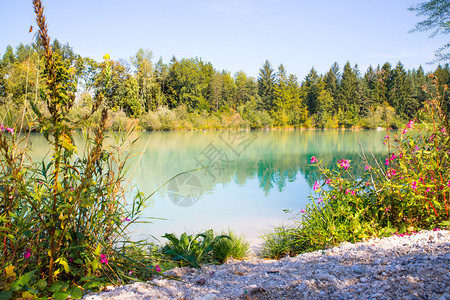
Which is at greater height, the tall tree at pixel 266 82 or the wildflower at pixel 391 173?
the tall tree at pixel 266 82

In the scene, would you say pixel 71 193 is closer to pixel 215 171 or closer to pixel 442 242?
pixel 442 242

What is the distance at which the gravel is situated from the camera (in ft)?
4.29

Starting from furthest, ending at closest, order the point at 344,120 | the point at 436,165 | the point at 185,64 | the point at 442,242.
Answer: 1. the point at 185,64
2. the point at 344,120
3. the point at 436,165
4. the point at 442,242

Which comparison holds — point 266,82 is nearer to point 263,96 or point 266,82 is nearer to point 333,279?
point 263,96

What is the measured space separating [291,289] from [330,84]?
163ft

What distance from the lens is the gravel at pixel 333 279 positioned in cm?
131

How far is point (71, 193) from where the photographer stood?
4.77 feet

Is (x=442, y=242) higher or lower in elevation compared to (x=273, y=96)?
lower

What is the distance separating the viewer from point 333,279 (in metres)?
1.52


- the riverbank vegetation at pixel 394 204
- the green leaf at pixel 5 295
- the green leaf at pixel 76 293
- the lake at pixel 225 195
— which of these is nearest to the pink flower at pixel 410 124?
the riverbank vegetation at pixel 394 204

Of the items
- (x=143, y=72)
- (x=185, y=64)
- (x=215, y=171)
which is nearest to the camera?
(x=215, y=171)

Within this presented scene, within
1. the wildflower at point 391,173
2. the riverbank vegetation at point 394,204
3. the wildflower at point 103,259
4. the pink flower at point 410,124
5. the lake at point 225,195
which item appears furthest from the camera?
the lake at point 225,195

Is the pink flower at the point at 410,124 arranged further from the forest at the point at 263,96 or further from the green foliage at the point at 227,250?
the forest at the point at 263,96

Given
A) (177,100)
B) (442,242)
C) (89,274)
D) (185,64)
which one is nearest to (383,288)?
(442,242)
